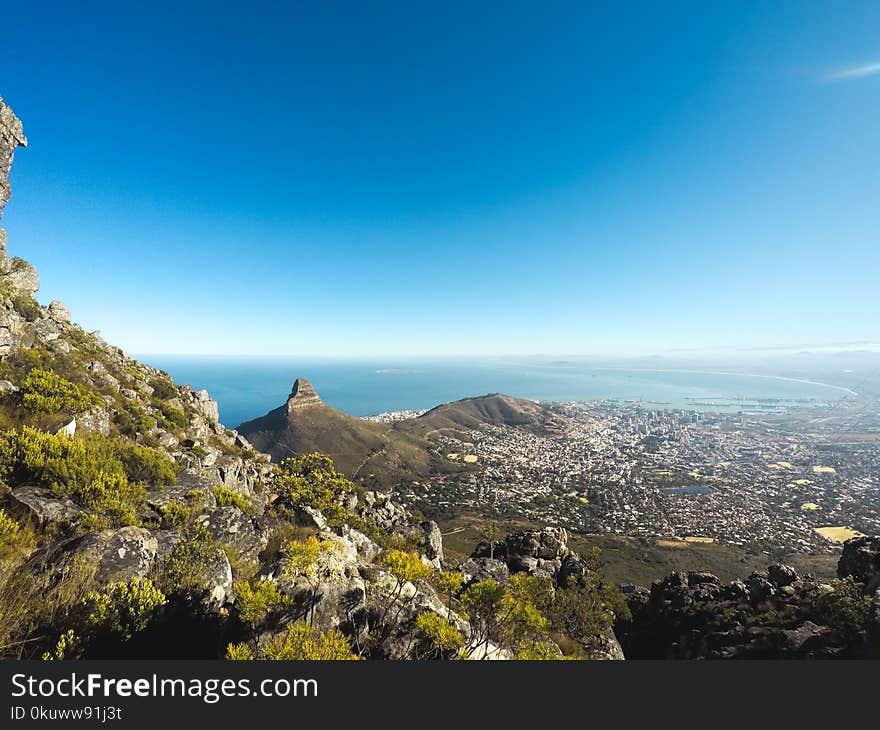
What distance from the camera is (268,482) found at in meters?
24.0

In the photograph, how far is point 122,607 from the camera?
554 cm

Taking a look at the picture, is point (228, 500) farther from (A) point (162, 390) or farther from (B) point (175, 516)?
(A) point (162, 390)

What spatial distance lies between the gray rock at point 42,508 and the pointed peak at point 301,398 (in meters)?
101

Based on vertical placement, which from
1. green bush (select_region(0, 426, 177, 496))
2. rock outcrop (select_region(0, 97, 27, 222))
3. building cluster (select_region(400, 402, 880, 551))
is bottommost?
building cluster (select_region(400, 402, 880, 551))

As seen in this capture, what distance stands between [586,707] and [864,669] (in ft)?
16.4

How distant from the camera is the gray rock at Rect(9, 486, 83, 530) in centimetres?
766

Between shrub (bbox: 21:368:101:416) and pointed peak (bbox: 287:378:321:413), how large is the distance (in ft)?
299

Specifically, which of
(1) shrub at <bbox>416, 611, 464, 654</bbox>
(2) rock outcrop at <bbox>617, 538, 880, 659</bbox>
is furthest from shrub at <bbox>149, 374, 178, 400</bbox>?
(2) rock outcrop at <bbox>617, 538, 880, 659</bbox>

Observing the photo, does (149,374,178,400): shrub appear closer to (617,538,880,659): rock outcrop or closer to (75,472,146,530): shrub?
(75,472,146,530): shrub

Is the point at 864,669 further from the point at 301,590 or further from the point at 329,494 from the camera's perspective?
the point at 329,494

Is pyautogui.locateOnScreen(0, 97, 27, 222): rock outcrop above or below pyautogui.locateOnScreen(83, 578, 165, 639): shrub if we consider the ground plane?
above

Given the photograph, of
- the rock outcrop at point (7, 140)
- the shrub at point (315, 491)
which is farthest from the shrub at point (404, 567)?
the rock outcrop at point (7, 140)

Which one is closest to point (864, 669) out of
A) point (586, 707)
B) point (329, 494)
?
point (586, 707)

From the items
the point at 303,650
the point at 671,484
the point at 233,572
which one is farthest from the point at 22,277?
the point at 671,484
